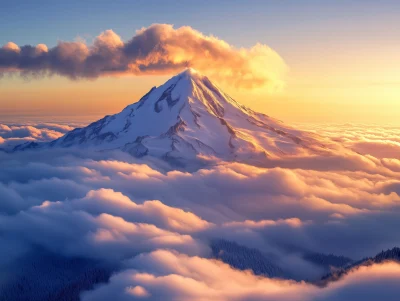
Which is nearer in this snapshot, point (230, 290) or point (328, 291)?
point (328, 291)

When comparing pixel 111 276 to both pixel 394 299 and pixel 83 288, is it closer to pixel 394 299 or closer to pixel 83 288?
pixel 83 288

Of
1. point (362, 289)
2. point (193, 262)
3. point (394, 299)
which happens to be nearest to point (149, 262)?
point (193, 262)

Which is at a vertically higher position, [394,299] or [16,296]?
[394,299]

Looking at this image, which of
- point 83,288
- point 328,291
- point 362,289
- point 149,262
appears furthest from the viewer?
point 83,288

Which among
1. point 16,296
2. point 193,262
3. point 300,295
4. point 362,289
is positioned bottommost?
point 16,296

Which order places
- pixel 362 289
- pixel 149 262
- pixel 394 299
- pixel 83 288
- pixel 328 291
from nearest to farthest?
pixel 394 299
pixel 362 289
pixel 328 291
pixel 149 262
pixel 83 288

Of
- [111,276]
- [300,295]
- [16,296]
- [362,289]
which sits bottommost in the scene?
[16,296]

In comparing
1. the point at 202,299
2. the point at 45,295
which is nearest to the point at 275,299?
the point at 202,299

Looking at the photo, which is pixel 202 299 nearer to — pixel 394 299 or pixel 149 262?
pixel 149 262

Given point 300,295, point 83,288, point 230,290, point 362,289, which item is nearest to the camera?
point 362,289
